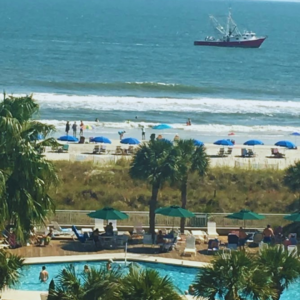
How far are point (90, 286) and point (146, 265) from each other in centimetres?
883

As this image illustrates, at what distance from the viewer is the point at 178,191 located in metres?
31.9

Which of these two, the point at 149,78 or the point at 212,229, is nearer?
the point at 212,229

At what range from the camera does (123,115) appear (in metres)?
58.0

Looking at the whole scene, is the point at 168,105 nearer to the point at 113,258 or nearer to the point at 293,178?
the point at 293,178

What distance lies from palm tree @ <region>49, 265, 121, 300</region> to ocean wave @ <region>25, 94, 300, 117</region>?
144ft

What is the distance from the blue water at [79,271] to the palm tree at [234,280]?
20.7 ft

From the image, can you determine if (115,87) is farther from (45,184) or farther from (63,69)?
(45,184)

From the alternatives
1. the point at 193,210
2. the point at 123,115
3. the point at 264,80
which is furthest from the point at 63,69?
the point at 193,210

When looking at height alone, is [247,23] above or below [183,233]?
above

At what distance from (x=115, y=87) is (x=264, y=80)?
1708 centimetres

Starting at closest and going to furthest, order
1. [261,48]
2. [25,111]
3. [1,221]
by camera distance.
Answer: [1,221] < [25,111] < [261,48]

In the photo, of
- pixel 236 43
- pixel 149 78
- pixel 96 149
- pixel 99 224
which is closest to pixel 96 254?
pixel 99 224

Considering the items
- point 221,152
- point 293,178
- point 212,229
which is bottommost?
point 212,229

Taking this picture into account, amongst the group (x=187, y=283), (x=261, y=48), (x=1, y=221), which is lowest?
(x=187, y=283)
